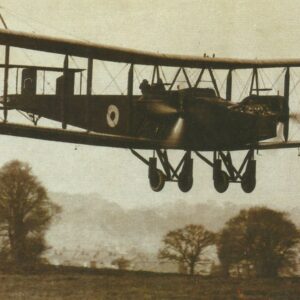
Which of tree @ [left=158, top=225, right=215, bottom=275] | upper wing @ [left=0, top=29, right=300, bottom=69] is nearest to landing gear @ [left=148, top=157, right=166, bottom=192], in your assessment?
upper wing @ [left=0, top=29, right=300, bottom=69]

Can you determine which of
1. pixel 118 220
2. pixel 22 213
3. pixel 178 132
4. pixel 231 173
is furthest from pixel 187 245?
pixel 178 132

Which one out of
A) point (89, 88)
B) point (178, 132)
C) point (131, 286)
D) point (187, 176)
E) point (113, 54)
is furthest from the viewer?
point (131, 286)

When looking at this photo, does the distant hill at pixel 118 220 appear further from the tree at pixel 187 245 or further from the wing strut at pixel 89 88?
the wing strut at pixel 89 88

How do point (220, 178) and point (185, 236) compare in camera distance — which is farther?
point (185, 236)

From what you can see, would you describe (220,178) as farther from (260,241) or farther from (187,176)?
(260,241)

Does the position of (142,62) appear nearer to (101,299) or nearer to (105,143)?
(105,143)

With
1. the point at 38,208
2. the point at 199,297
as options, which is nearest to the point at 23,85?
the point at 199,297
